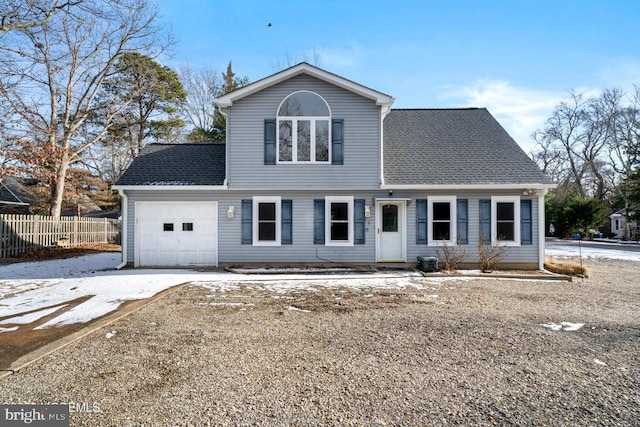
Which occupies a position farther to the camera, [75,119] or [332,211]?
[75,119]

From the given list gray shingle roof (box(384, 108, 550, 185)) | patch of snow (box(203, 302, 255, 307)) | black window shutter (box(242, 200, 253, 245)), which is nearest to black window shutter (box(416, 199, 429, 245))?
gray shingle roof (box(384, 108, 550, 185))

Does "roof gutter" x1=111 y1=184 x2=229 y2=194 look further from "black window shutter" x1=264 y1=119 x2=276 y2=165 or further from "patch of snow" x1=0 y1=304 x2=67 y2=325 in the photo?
"patch of snow" x1=0 y1=304 x2=67 y2=325

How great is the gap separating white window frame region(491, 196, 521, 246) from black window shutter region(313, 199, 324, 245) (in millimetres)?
5365

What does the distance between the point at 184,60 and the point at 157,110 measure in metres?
4.68

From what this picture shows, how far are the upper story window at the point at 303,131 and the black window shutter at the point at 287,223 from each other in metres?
1.39

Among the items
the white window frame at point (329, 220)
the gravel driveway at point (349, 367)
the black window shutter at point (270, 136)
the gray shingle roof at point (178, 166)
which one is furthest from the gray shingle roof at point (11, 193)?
the gravel driveway at point (349, 367)

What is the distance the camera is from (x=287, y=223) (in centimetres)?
1147

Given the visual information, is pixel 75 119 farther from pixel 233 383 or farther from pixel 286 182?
pixel 233 383

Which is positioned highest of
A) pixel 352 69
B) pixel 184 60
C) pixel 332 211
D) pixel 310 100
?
pixel 184 60

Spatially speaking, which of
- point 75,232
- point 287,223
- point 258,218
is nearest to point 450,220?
point 287,223

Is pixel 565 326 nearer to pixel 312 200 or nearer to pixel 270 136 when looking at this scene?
pixel 312 200

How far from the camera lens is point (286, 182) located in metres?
11.3

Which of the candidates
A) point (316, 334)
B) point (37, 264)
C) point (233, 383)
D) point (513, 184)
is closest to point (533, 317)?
point (316, 334)

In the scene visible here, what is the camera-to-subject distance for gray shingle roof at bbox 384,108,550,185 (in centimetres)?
1143
